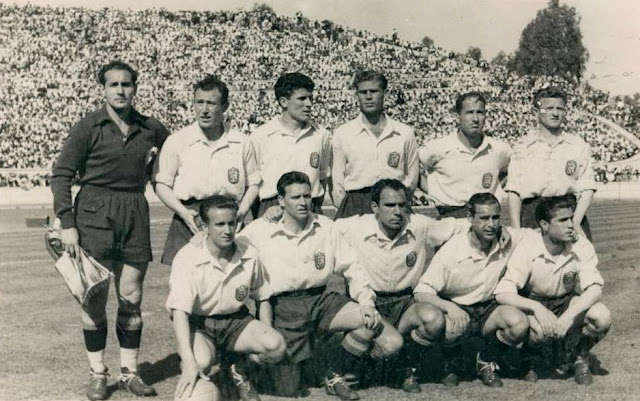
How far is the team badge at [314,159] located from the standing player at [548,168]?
54.4 inches

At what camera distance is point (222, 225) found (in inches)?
170

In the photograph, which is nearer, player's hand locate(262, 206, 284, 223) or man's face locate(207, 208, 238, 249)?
man's face locate(207, 208, 238, 249)

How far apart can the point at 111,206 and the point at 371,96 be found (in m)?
1.91

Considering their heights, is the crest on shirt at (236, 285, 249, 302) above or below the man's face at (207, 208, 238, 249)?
below

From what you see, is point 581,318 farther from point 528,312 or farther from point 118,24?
point 118,24

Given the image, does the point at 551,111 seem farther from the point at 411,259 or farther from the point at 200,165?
the point at 200,165

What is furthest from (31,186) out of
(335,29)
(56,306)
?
(335,29)

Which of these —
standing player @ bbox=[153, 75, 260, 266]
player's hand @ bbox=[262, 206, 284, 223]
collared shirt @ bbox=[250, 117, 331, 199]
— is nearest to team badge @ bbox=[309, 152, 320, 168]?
collared shirt @ bbox=[250, 117, 331, 199]

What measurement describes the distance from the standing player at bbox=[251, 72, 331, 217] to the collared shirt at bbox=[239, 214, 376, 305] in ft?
1.73

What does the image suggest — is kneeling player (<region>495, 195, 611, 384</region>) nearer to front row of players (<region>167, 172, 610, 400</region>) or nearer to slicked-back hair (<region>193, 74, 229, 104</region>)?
front row of players (<region>167, 172, 610, 400</region>)

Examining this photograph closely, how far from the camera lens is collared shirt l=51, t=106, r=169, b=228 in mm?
4422

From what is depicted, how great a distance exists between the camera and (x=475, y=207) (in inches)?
184

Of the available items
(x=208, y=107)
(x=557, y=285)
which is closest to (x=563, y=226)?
(x=557, y=285)

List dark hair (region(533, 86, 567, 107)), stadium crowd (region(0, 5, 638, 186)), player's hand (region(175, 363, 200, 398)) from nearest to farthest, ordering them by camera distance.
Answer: player's hand (region(175, 363, 200, 398)), dark hair (region(533, 86, 567, 107)), stadium crowd (region(0, 5, 638, 186))
